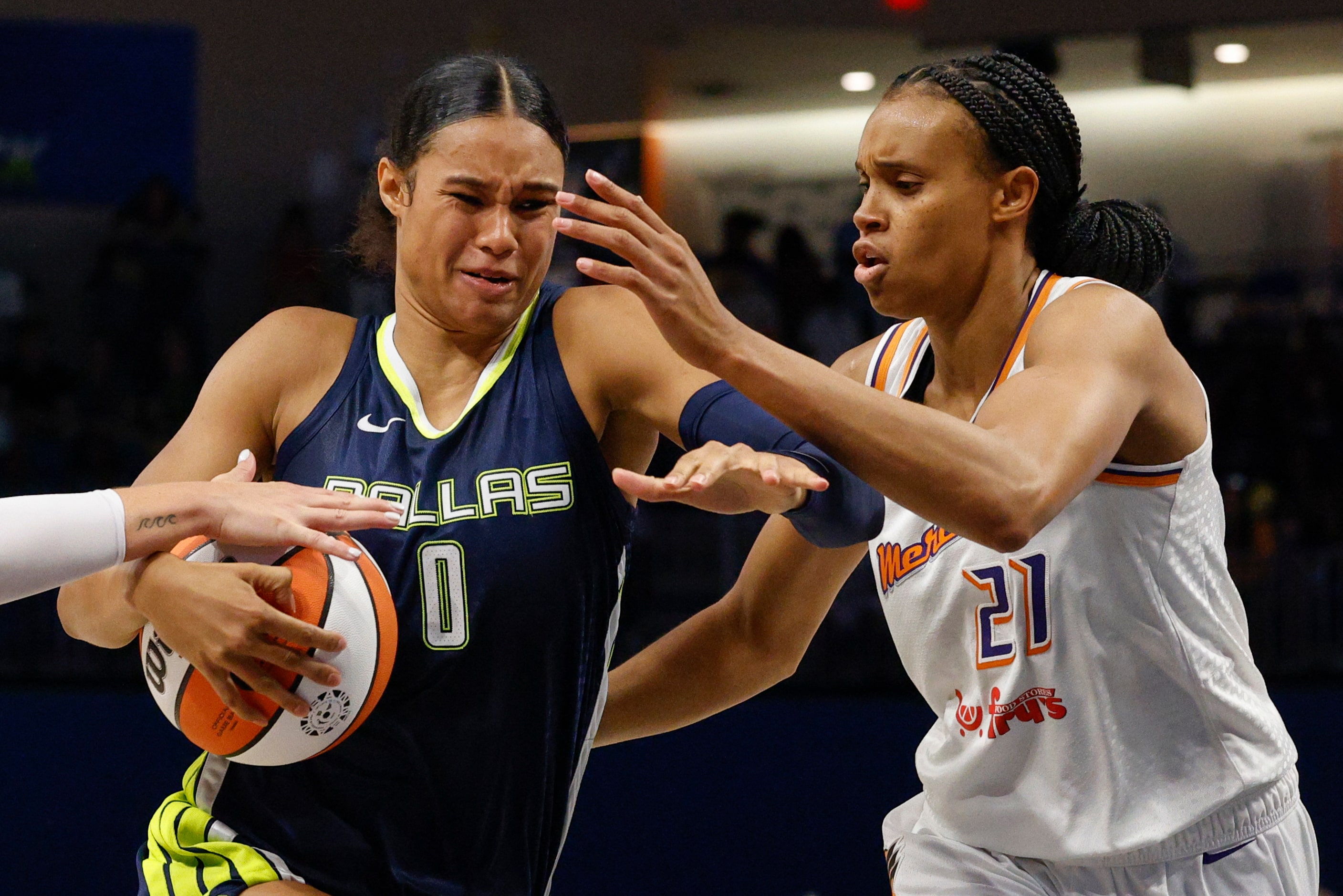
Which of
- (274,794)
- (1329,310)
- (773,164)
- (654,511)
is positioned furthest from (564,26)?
(274,794)

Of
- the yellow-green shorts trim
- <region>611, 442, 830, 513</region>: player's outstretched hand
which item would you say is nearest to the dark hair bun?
<region>611, 442, 830, 513</region>: player's outstretched hand

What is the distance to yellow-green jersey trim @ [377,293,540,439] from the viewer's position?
2059 millimetres

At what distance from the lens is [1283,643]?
4.84 meters

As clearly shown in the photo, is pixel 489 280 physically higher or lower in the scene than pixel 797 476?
higher

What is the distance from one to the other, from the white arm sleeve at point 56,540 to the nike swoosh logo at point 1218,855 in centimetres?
154

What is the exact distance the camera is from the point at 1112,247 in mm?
2229

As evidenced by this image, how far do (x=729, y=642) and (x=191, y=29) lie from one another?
5816 millimetres

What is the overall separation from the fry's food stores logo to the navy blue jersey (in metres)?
0.59

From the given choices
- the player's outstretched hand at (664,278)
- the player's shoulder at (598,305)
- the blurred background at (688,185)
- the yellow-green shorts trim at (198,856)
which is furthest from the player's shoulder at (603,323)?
the blurred background at (688,185)

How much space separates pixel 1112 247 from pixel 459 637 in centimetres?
117

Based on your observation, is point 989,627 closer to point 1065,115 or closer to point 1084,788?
point 1084,788

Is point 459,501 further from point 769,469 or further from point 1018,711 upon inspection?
point 1018,711

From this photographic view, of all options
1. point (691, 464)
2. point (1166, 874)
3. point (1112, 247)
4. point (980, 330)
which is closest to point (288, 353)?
point (691, 464)

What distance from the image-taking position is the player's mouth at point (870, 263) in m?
2.13
